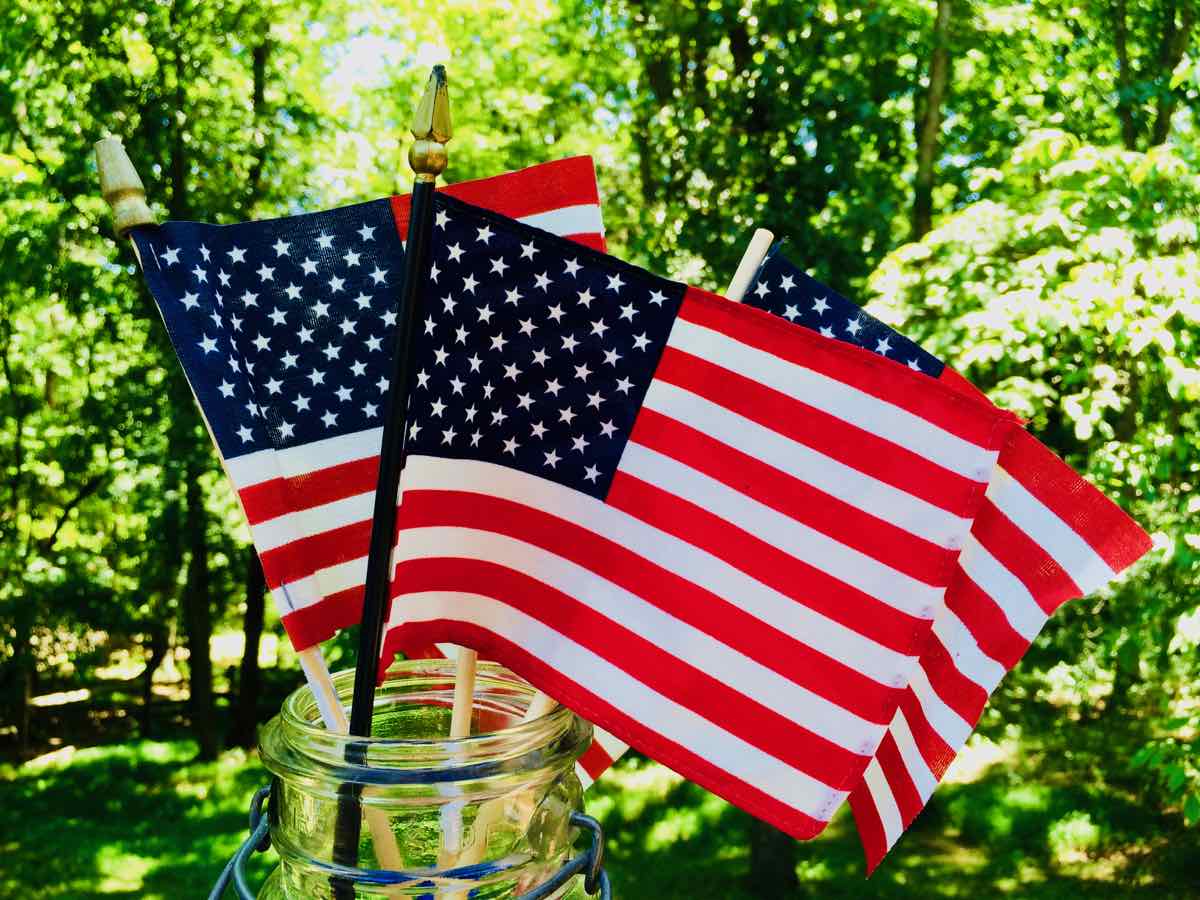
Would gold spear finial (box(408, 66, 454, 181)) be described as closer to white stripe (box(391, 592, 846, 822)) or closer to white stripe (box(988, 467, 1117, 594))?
white stripe (box(391, 592, 846, 822))

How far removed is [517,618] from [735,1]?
6.48 m

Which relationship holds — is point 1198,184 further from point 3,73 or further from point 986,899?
point 3,73

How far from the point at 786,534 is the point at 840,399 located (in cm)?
20

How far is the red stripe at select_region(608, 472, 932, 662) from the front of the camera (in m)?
1.40

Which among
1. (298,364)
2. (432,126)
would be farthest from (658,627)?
(432,126)

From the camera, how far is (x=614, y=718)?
1.42 m

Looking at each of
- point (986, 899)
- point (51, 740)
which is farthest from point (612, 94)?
point (51, 740)

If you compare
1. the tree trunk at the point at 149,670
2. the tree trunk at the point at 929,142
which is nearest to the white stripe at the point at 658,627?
the tree trunk at the point at 929,142

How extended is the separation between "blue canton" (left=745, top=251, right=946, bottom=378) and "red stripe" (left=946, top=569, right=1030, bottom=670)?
0.35 m

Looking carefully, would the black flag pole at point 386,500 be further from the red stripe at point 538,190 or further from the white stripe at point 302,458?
the red stripe at point 538,190

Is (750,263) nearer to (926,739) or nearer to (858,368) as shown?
(858,368)

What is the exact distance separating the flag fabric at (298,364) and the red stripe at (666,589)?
12cm

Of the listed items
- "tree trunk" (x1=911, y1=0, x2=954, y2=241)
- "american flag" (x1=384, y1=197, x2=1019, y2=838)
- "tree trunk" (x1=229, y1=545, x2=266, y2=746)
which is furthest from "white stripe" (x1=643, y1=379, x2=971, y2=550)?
"tree trunk" (x1=229, y1=545, x2=266, y2=746)

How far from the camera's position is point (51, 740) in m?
15.4
